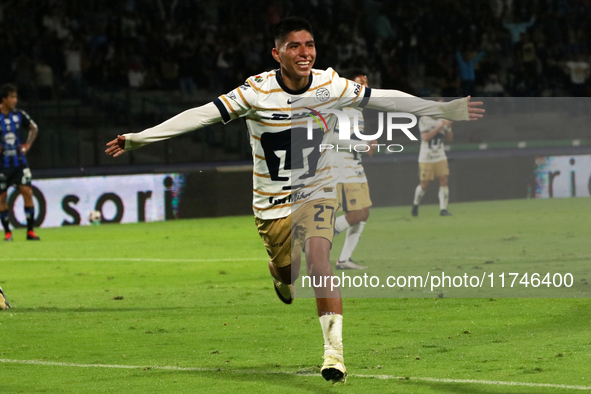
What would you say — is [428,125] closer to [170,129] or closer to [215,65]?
[215,65]

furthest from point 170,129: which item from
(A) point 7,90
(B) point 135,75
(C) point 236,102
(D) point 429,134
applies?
(B) point 135,75

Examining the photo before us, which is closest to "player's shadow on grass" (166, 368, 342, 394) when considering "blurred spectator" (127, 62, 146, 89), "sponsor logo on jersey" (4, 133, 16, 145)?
"sponsor logo on jersey" (4, 133, 16, 145)

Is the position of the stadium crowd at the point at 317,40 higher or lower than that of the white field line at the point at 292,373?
higher

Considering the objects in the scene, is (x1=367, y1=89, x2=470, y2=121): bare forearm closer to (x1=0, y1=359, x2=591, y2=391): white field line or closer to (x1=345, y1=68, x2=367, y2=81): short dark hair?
(x1=0, y1=359, x2=591, y2=391): white field line

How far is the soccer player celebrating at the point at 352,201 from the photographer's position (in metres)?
9.98

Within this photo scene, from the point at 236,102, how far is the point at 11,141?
1069 cm

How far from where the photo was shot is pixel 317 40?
2473cm

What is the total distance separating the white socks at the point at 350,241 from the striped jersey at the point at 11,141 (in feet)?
23.9

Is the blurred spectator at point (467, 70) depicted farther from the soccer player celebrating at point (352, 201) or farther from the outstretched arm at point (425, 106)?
the outstretched arm at point (425, 106)

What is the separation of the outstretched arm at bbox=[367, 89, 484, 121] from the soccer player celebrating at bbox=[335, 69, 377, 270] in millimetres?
3748

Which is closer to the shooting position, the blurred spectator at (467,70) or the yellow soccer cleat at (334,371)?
the yellow soccer cleat at (334,371)

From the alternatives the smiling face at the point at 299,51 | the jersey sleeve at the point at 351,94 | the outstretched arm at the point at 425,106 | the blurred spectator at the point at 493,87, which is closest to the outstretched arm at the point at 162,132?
the smiling face at the point at 299,51

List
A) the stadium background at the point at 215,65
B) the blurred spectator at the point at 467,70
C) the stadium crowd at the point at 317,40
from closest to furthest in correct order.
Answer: the stadium background at the point at 215,65 → the stadium crowd at the point at 317,40 → the blurred spectator at the point at 467,70

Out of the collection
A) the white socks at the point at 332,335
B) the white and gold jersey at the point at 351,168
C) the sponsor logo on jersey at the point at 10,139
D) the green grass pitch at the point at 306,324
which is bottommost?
the green grass pitch at the point at 306,324
